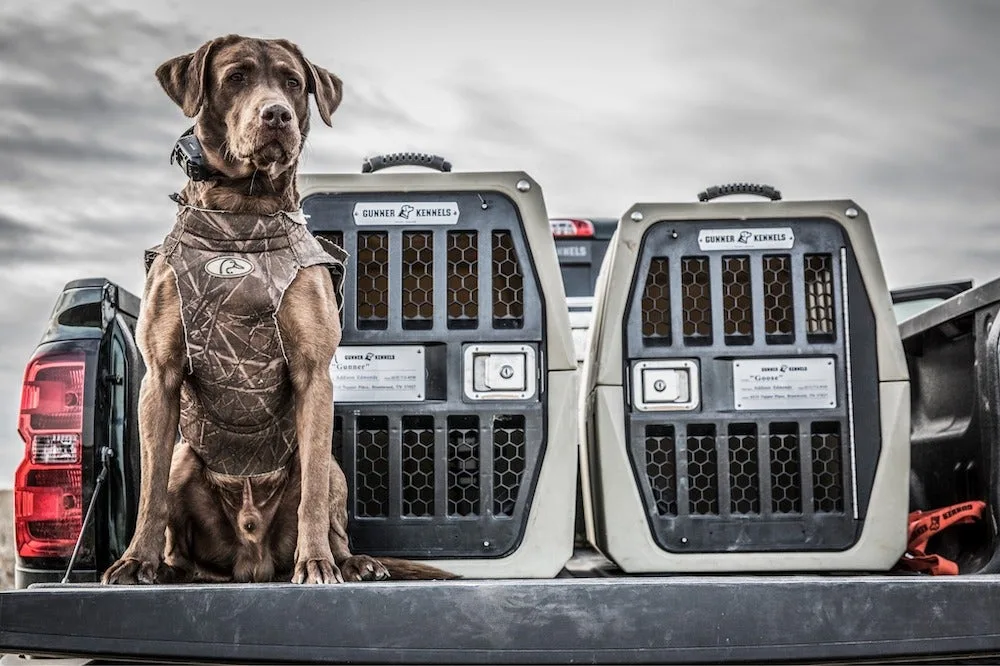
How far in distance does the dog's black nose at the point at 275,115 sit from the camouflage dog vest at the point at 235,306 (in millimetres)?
219

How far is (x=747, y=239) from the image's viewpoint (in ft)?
7.75

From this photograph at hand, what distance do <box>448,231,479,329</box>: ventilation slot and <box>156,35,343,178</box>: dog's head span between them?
0.47 m

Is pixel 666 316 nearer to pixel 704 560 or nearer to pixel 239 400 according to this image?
pixel 704 560

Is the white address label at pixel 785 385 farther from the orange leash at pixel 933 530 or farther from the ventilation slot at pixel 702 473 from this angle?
the orange leash at pixel 933 530

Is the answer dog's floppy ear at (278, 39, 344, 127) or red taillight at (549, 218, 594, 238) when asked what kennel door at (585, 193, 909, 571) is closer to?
dog's floppy ear at (278, 39, 344, 127)

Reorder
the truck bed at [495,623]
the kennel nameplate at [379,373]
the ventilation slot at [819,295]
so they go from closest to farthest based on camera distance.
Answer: the truck bed at [495,623] < the kennel nameplate at [379,373] < the ventilation slot at [819,295]

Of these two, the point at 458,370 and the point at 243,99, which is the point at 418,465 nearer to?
the point at 458,370

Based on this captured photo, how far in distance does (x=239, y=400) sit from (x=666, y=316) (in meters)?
1.05

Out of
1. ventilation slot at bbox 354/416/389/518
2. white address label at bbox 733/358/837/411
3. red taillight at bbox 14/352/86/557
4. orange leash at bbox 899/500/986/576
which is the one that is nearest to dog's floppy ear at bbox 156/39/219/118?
red taillight at bbox 14/352/86/557

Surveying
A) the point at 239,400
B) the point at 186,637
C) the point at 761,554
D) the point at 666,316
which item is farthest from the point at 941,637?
the point at 239,400

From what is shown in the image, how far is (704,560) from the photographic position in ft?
7.53

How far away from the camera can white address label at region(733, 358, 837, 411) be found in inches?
91.8

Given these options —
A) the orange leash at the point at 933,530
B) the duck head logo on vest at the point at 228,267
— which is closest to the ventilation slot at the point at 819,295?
the orange leash at the point at 933,530

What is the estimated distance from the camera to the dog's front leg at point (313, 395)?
90.3 inches
